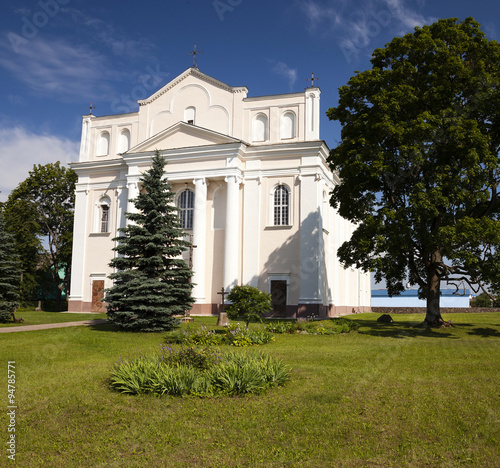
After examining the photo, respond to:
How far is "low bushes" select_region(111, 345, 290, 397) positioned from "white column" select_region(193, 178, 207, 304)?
22040mm

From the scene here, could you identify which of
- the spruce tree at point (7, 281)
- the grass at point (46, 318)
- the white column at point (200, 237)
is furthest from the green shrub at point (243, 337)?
the white column at point (200, 237)

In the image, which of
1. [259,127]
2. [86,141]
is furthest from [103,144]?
[259,127]

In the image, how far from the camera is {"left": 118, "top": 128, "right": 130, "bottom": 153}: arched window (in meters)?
36.4

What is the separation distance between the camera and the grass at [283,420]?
5.29 meters

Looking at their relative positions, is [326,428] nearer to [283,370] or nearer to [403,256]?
[283,370]

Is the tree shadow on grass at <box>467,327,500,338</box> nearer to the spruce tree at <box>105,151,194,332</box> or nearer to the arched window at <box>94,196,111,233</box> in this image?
the spruce tree at <box>105,151,194,332</box>

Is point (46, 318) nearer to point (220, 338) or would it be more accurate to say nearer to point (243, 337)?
point (220, 338)

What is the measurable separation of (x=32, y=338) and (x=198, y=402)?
10.0 metres

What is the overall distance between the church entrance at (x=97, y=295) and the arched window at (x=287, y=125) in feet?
55.6

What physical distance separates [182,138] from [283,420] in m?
28.8

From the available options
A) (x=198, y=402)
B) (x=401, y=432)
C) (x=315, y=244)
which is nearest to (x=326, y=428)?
(x=401, y=432)

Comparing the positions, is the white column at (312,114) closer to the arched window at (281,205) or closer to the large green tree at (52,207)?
the arched window at (281,205)

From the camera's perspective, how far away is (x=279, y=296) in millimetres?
30391

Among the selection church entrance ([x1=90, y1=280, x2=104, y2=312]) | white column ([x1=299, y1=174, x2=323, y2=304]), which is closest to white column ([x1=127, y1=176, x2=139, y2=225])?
church entrance ([x1=90, y1=280, x2=104, y2=312])
